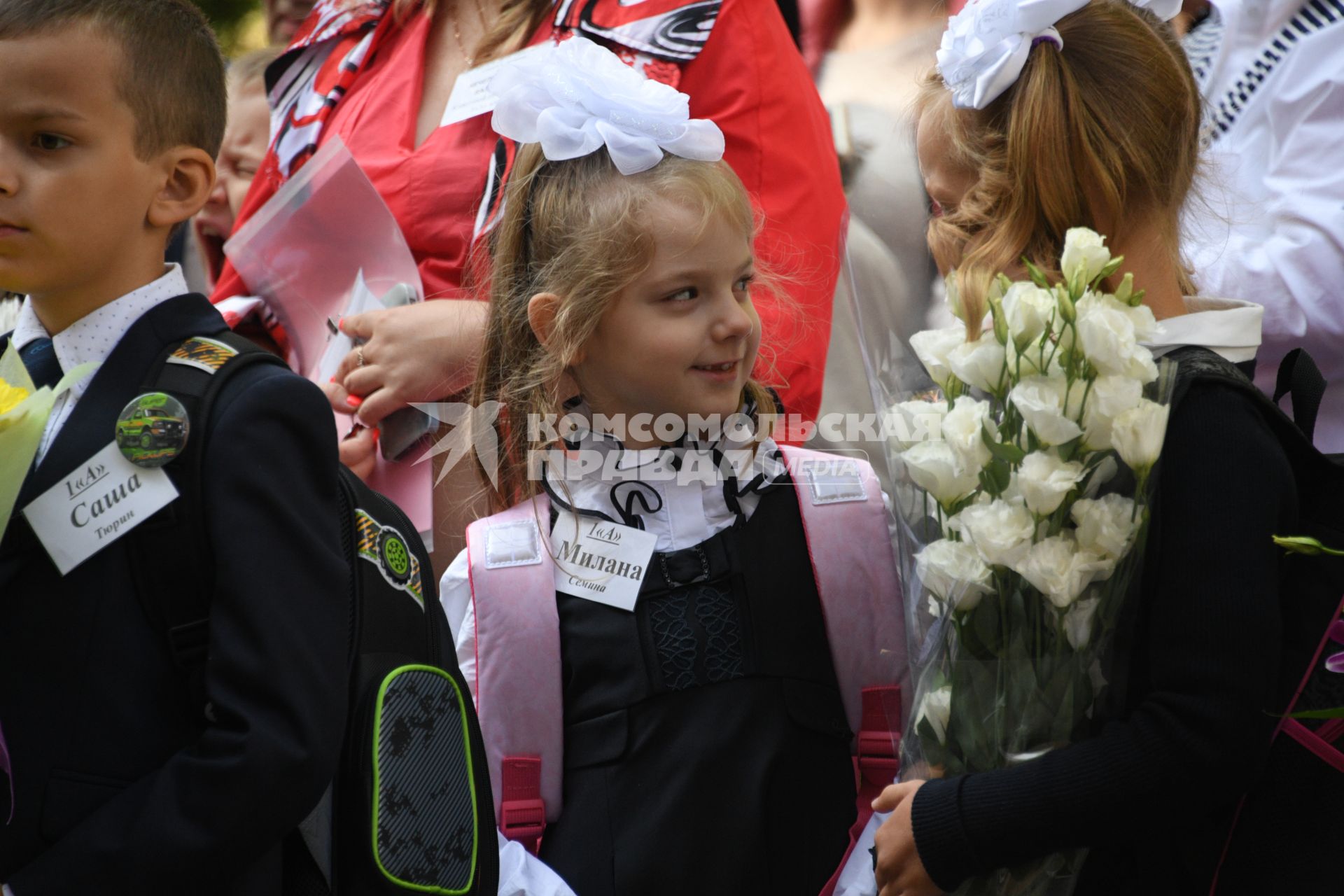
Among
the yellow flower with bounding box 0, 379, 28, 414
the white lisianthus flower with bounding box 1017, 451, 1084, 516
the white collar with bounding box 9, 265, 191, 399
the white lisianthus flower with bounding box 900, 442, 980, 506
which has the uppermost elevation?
the yellow flower with bounding box 0, 379, 28, 414

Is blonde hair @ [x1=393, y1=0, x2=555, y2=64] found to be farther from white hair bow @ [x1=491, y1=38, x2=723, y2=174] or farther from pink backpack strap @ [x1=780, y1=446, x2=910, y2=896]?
pink backpack strap @ [x1=780, y1=446, x2=910, y2=896]

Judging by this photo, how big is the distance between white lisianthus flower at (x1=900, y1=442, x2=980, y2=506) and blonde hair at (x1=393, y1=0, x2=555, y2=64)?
1.35 metres

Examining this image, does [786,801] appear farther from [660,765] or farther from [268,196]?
[268,196]

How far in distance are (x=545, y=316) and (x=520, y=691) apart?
599mm

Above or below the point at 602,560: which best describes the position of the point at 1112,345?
above

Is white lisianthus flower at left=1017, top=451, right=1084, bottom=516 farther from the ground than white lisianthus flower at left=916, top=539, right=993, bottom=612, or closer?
farther from the ground

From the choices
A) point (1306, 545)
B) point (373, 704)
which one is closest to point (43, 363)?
point (373, 704)

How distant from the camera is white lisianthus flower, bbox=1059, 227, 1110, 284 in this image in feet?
5.32

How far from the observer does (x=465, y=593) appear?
6.88ft

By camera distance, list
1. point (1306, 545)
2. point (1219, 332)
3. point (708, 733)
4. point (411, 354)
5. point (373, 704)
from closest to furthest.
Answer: point (1306, 545)
point (373, 704)
point (1219, 332)
point (708, 733)
point (411, 354)

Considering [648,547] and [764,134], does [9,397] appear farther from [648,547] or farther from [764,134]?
[764,134]

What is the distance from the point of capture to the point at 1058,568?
158 centimetres

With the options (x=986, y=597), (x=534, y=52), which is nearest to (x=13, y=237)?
(x=534, y=52)

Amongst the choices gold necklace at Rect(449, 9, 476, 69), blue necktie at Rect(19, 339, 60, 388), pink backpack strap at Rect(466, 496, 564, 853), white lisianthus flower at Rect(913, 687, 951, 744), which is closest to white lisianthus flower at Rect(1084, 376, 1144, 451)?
white lisianthus flower at Rect(913, 687, 951, 744)
